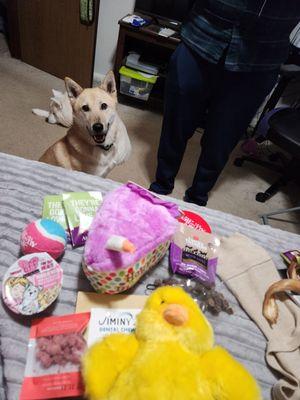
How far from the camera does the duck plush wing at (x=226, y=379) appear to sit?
1.51 ft

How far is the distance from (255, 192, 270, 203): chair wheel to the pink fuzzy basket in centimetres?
145

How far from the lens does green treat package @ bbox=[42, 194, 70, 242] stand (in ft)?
2.60

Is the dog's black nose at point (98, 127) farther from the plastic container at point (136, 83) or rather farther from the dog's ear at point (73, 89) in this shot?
the plastic container at point (136, 83)

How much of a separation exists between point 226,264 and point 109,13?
240 centimetres

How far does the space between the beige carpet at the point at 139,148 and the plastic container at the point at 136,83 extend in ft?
0.48

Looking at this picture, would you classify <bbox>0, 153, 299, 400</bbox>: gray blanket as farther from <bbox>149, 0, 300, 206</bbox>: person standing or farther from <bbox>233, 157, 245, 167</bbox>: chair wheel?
<bbox>233, 157, 245, 167</bbox>: chair wheel

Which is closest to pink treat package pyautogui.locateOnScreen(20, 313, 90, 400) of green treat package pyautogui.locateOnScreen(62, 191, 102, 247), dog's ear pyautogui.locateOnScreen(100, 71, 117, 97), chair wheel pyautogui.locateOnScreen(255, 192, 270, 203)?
green treat package pyautogui.locateOnScreen(62, 191, 102, 247)

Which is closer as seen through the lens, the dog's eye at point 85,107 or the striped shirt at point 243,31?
the striped shirt at point 243,31

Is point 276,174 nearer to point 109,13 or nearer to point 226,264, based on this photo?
point 226,264

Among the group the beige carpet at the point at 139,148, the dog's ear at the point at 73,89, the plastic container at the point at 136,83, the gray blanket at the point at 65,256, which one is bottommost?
the beige carpet at the point at 139,148

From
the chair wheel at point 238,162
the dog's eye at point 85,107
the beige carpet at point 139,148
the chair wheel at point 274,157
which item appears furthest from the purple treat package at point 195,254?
the chair wheel at point 274,157

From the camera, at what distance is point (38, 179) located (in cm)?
91

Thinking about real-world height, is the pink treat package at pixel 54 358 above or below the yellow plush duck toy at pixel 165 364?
below

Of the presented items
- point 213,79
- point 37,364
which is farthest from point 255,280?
point 213,79
